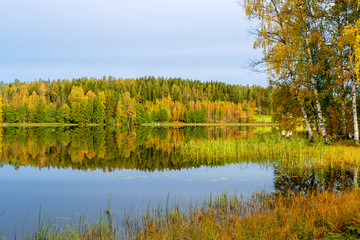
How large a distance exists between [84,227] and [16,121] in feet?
375

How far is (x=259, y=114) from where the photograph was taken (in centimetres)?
18650

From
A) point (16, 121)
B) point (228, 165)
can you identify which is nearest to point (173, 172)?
point (228, 165)

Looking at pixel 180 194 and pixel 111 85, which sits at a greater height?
pixel 111 85

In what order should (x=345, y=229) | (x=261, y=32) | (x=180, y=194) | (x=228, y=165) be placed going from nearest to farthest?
(x=345, y=229) < (x=180, y=194) < (x=228, y=165) < (x=261, y=32)

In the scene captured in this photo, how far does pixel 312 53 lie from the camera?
24.2m

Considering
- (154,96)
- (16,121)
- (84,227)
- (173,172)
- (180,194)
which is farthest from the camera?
(154,96)

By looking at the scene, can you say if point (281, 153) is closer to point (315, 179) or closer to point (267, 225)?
point (315, 179)

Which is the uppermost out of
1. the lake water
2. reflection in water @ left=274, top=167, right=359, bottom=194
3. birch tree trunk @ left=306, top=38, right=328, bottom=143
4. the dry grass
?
birch tree trunk @ left=306, top=38, right=328, bottom=143

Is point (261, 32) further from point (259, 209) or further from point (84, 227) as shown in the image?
point (84, 227)

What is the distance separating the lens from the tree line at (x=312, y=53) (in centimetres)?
2136

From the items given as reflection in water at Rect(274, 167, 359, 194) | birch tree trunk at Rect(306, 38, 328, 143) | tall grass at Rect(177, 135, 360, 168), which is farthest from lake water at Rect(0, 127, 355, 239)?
birch tree trunk at Rect(306, 38, 328, 143)

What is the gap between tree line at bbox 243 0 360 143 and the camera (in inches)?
841

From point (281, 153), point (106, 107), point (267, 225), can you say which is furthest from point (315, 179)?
point (106, 107)

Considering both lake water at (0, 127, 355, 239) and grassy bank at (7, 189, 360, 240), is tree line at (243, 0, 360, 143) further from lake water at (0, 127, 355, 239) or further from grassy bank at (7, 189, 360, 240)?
grassy bank at (7, 189, 360, 240)
